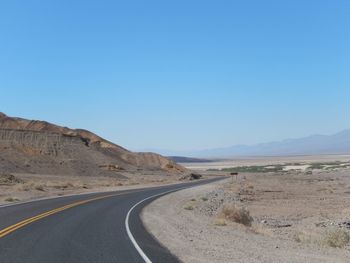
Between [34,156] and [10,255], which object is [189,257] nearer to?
[10,255]

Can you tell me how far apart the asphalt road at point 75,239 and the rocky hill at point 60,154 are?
56.3 metres

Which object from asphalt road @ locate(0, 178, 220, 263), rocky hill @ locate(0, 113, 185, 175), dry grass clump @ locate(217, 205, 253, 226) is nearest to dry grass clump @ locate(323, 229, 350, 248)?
asphalt road @ locate(0, 178, 220, 263)

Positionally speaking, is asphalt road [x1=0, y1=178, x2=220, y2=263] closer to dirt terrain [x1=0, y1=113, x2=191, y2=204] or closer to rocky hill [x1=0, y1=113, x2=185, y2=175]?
dirt terrain [x1=0, y1=113, x2=191, y2=204]

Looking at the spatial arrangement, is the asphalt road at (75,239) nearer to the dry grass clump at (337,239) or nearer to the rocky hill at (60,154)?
the dry grass clump at (337,239)

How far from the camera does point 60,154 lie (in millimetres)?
100250

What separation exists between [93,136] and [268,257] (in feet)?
410

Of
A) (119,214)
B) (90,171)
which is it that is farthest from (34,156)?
(119,214)

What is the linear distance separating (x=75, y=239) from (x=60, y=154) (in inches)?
3404

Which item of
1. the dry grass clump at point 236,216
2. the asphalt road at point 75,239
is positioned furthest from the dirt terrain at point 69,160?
the dry grass clump at point 236,216

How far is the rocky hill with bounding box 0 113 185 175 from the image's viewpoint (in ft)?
285

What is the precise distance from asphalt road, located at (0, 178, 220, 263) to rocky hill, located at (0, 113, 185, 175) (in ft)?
185

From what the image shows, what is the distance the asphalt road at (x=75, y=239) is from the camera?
12531 millimetres

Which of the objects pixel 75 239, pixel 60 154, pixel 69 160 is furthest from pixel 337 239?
pixel 60 154

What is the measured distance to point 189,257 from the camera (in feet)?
42.7
